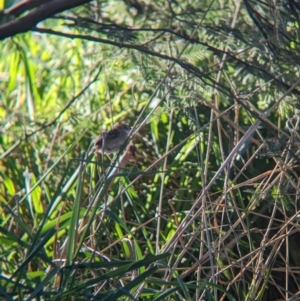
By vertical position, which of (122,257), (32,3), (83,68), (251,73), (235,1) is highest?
(32,3)

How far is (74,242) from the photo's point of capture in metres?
2.17

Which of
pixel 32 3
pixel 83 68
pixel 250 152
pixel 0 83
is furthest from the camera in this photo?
pixel 0 83

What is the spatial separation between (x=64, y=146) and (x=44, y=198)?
300 mm

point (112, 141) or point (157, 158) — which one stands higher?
point (112, 141)

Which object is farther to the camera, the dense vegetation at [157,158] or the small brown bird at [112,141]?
the small brown bird at [112,141]

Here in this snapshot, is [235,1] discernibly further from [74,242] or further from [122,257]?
[74,242]

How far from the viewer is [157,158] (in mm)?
3465

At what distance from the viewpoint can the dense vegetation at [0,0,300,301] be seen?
2242mm

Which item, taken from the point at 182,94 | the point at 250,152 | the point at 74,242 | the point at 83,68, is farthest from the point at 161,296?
the point at 83,68

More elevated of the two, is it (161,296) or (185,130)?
(161,296)

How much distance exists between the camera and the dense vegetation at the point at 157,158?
2.24 meters

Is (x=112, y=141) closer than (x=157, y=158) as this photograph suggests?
Yes

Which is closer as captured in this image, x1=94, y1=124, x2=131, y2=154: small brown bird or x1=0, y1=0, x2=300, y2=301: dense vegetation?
x1=0, y1=0, x2=300, y2=301: dense vegetation

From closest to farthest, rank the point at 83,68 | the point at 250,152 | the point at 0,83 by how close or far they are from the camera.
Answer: the point at 250,152
the point at 83,68
the point at 0,83
